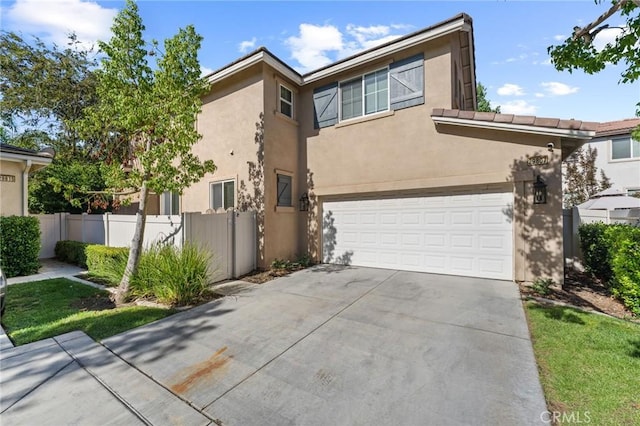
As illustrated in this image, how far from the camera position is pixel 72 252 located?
9.85 metres

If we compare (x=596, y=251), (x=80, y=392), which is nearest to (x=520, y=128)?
(x=596, y=251)

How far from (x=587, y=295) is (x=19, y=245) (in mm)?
15106

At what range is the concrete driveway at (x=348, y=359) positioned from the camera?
2656 mm

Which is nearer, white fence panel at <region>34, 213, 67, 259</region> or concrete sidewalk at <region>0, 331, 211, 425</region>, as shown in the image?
concrete sidewalk at <region>0, 331, 211, 425</region>

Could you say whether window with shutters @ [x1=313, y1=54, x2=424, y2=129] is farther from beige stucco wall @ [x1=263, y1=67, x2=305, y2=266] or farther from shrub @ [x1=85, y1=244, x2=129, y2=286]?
shrub @ [x1=85, y1=244, x2=129, y2=286]

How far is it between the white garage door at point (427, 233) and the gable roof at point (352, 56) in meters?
4.53

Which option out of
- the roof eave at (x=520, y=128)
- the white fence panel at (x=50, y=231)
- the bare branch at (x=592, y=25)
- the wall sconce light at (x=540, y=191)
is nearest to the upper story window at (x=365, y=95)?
the roof eave at (x=520, y=128)

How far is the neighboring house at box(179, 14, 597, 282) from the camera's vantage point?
6.98 meters

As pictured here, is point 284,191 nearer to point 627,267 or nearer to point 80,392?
point 80,392

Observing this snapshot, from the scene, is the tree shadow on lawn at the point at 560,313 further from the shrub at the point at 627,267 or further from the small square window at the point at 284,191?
the small square window at the point at 284,191

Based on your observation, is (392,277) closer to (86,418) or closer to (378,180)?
(378,180)

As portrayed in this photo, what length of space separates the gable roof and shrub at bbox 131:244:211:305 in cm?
619

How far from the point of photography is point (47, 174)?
40.1 feet

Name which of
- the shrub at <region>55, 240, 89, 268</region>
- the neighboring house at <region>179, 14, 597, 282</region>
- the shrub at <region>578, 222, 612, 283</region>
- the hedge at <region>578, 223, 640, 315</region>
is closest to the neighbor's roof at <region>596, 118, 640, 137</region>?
the neighboring house at <region>179, 14, 597, 282</region>
